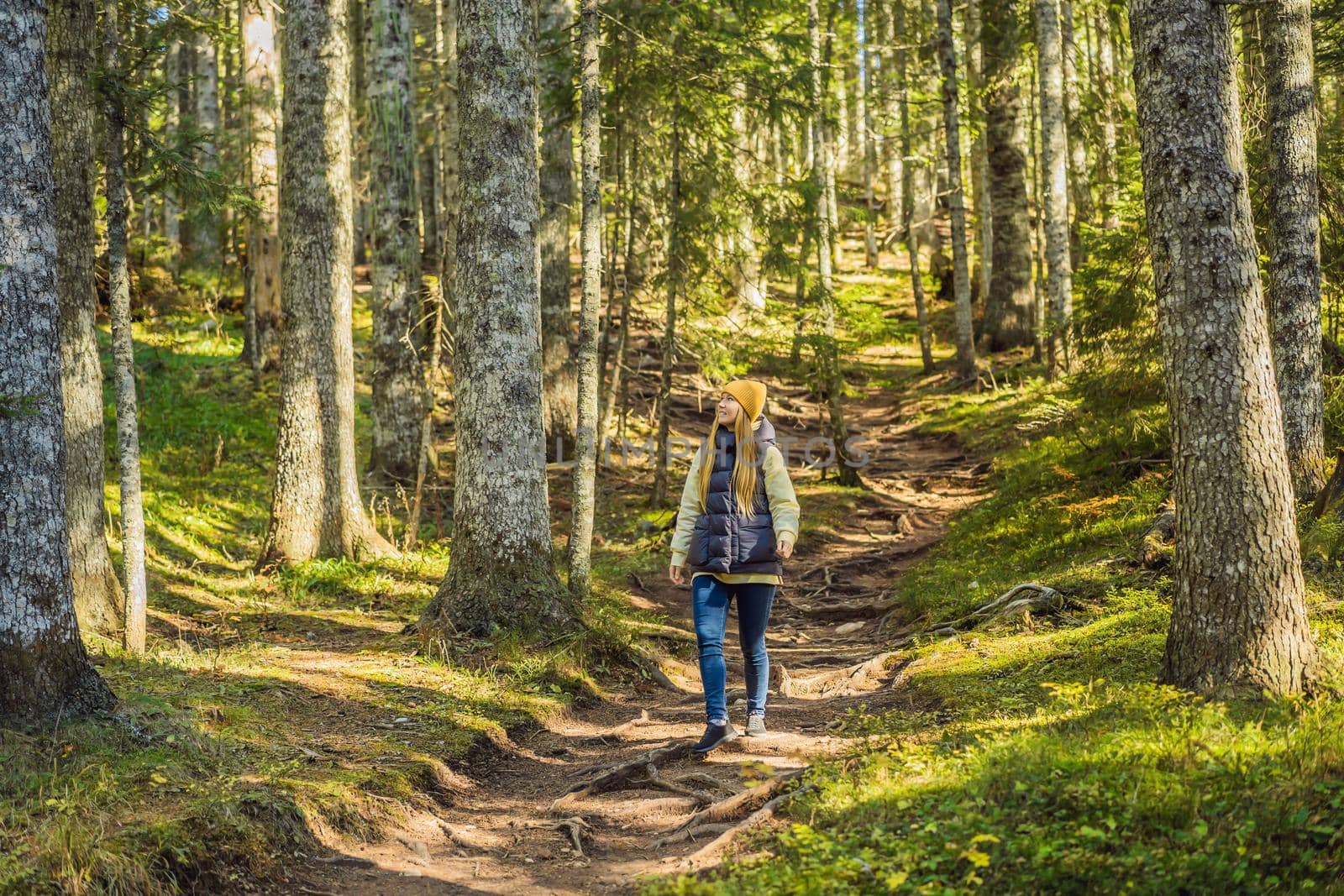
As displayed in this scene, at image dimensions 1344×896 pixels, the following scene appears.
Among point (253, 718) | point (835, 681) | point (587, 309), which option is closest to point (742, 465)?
point (835, 681)

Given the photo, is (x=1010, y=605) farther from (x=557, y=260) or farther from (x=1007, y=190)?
(x=1007, y=190)

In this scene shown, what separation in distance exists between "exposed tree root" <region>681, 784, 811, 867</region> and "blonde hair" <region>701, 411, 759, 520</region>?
1876mm

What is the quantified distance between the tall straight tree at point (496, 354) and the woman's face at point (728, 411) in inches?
108

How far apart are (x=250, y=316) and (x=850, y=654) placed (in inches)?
623

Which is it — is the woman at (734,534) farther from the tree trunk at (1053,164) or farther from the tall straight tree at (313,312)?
the tree trunk at (1053,164)

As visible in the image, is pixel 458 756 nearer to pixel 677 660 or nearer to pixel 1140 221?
pixel 677 660

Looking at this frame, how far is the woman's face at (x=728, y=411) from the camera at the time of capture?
685 centimetres

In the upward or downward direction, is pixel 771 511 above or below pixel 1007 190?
below

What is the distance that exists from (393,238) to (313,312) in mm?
3025

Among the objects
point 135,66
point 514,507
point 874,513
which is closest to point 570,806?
point 514,507

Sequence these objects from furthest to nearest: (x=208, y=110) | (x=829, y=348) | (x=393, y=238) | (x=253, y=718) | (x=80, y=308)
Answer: (x=208, y=110), (x=829, y=348), (x=393, y=238), (x=80, y=308), (x=253, y=718)

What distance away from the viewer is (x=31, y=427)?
226 inches

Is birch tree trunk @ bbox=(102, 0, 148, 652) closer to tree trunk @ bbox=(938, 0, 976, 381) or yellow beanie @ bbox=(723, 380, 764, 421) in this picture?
yellow beanie @ bbox=(723, 380, 764, 421)

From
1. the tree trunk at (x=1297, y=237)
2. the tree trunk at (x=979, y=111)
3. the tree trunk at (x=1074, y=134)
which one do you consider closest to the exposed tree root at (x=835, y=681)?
the tree trunk at (x=1297, y=237)
